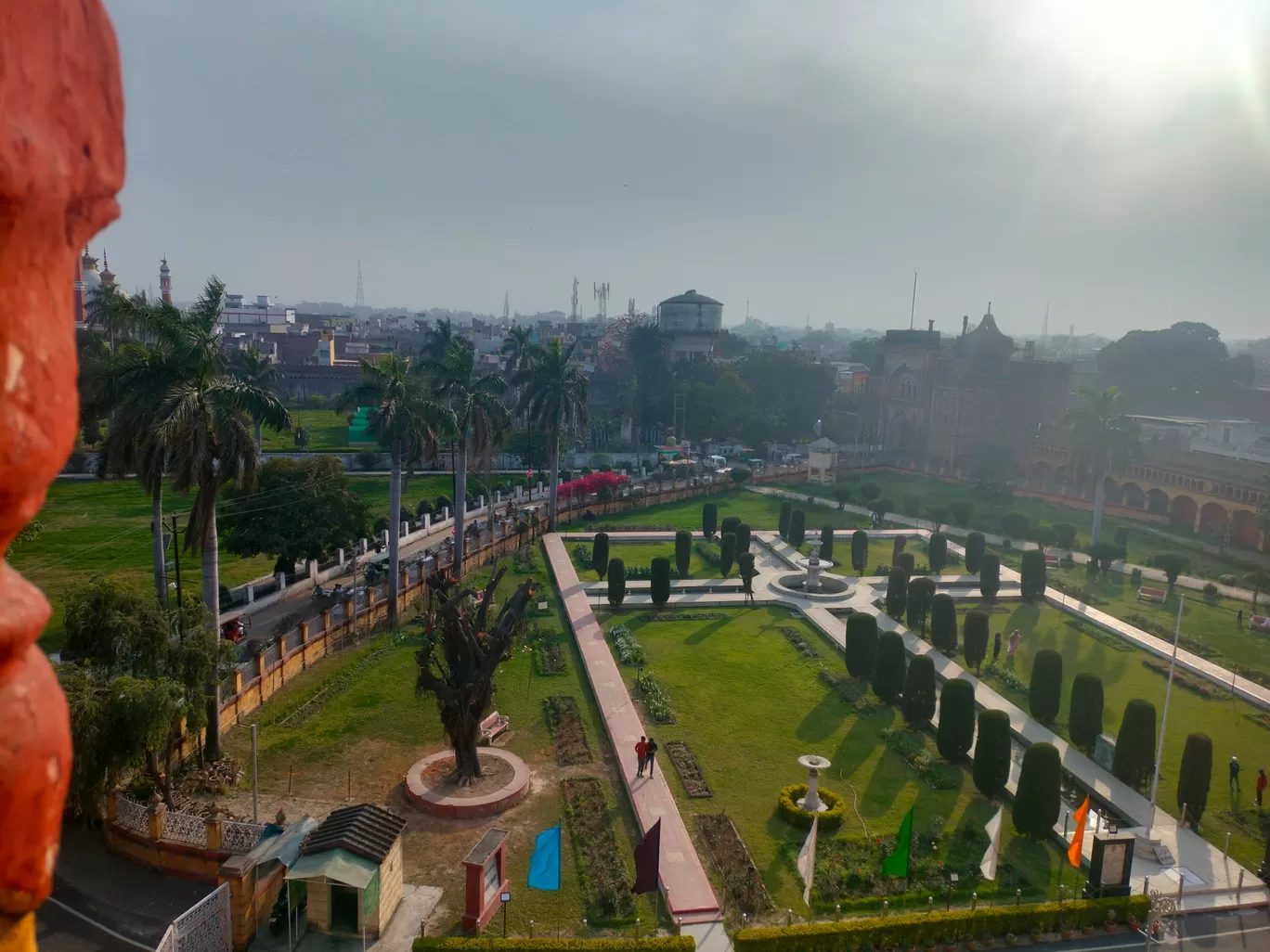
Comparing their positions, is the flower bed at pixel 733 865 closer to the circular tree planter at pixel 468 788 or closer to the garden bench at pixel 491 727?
the circular tree planter at pixel 468 788

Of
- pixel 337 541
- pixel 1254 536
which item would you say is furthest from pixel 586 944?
pixel 1254 536

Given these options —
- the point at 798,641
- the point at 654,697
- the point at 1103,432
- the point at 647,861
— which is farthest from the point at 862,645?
the point at 1103,432

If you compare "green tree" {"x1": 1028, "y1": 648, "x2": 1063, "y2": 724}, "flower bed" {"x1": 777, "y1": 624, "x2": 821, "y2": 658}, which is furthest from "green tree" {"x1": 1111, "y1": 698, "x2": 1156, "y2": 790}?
"flower bed" {"x1": 777, "y1": 624, "x2": 821, "y2": 658}

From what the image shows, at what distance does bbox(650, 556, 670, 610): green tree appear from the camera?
29.2 metres

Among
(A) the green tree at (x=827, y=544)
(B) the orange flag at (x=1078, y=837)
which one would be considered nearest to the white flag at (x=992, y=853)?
(B) the orange flag at (x=1078, y=837)

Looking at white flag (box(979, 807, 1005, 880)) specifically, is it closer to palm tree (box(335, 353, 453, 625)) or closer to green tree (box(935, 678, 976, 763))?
green tree (box(935, 678, 976, 763))

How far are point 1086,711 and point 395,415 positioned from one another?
18.5 metres

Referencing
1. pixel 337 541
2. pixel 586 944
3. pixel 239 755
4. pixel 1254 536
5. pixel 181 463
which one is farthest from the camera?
pixel 1254 536

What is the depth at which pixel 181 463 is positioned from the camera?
1727 cm

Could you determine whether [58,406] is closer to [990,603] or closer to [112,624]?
[112,624]

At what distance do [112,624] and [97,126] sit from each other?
1568 cm

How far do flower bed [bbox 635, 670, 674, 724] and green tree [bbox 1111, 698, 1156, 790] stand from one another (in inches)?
363

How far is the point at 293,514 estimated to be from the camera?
27.6 metres

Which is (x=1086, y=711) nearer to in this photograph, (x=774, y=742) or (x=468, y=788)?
(x=774, y=742)
